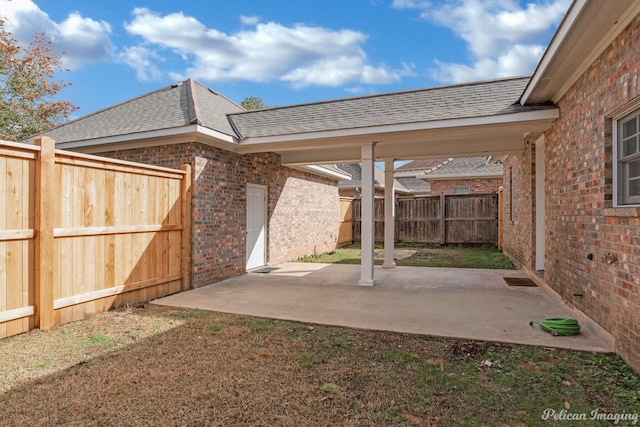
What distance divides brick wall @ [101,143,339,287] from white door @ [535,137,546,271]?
6.00 m

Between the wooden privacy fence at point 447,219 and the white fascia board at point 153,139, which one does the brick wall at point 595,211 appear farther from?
the wooden privacy fence at point 447,219

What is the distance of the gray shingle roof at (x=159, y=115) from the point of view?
6.85m

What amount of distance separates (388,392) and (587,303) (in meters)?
3.01

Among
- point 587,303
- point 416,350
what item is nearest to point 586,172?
point 587,303

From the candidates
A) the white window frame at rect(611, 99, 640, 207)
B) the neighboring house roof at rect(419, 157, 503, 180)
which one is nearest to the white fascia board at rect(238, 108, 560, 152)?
the white window frame at rect(611, 99, 640, 207)

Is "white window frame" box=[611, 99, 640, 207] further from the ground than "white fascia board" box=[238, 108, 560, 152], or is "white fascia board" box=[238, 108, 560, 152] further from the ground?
"white fascia board" box=[238, 108, 560, 152]

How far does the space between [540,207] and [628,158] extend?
388cm

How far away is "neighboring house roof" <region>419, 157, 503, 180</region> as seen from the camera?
17906mm

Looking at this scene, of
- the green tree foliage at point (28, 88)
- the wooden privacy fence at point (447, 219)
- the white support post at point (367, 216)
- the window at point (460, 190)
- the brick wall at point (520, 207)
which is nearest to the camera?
the white support post at point (367, 216)

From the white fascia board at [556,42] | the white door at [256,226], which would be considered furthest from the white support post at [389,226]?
the white fascia board at [556,42]

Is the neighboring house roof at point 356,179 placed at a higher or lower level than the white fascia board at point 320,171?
higher

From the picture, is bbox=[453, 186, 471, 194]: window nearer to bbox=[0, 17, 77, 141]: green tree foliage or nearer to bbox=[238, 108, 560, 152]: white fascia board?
bbox=[238, 108, 560, 152]: white fascia board

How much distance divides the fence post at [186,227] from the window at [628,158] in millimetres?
6151

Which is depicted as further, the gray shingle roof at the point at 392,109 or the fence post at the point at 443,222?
the fence post at the point at 443,222
